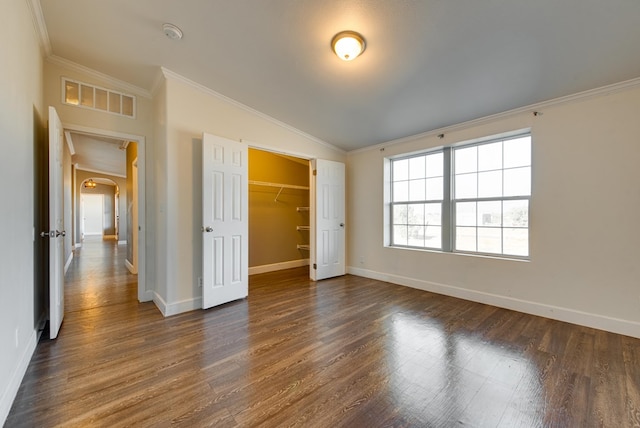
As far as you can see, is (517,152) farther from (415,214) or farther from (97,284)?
(97,284)

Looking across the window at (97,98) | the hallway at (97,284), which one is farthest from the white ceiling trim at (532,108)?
the hallway at (97,284)

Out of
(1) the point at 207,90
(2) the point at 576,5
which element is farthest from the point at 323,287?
(2) the point at 576,5

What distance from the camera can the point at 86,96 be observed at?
3.22 m

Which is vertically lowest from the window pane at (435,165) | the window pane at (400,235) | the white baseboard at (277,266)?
the white baseboard at (277,266)

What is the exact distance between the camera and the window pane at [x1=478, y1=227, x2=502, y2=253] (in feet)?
11.4

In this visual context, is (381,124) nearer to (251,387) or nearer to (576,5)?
(576,5)

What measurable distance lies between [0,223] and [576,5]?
3865 mm

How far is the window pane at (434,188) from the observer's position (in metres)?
4.04

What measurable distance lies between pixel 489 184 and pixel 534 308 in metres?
1.56

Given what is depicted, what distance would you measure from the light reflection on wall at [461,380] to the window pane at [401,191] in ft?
7.82

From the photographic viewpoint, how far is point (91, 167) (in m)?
8.93

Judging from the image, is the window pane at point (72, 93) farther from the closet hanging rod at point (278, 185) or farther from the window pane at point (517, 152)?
the window pane at point (517, 152)

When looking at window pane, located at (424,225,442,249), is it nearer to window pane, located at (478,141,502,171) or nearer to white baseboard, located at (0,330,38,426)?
window pane, located at (478,141,502,171)

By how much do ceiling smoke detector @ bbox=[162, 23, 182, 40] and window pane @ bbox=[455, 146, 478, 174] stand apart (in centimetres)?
362
